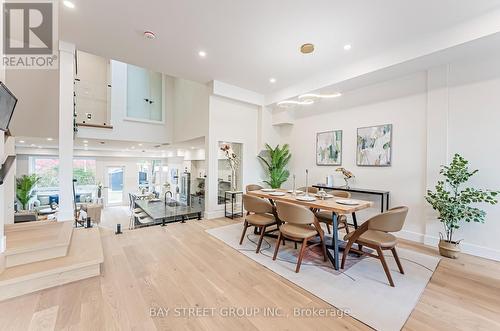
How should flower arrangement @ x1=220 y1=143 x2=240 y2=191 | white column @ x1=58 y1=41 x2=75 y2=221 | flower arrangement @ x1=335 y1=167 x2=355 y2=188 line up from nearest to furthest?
white column @ x1=58 y1=41 x2=75 y2=221, flower arrangement @ x1=335 y1=167 x2=355 y2=188, flower arrangement @ x1=220 y1=143 x2=240 y2=191

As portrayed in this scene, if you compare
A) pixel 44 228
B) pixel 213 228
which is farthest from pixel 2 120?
pixel 213 228

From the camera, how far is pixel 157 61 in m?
3.90

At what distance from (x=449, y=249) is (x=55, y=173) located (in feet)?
43.2

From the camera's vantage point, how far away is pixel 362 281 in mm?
2299

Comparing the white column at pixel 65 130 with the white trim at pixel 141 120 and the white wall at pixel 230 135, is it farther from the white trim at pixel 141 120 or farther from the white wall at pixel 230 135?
the white trim at pixel 141 120

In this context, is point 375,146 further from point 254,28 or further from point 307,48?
point 254,28

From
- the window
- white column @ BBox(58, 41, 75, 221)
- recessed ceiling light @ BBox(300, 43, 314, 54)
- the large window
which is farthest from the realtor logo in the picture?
the window

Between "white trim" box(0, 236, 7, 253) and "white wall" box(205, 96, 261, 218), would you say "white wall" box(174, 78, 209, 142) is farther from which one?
"white trim" box(0, 236, 7, 253)

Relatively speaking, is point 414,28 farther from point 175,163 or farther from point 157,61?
point 175,163

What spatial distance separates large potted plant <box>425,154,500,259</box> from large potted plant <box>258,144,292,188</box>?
315 cm

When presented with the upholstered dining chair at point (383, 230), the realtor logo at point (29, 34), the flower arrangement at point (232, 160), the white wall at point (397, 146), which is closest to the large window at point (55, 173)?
the realtor logo at point (29, 34)

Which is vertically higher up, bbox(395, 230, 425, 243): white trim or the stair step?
the stair step

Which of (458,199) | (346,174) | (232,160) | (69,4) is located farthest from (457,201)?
(69,4)

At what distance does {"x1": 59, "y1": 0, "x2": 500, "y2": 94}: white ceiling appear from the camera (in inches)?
98.1
